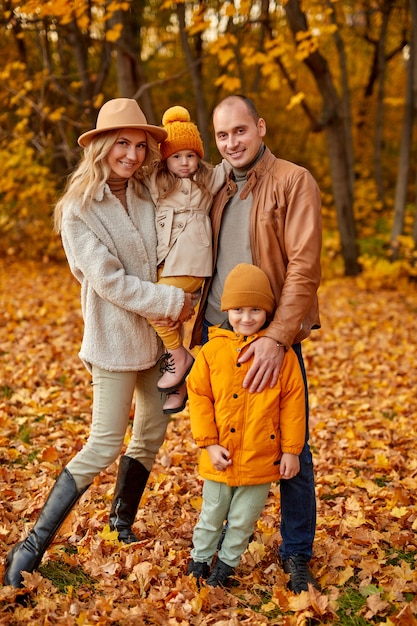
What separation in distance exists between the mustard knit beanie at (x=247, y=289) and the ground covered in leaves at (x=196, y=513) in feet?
4.42

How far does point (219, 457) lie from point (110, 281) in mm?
953

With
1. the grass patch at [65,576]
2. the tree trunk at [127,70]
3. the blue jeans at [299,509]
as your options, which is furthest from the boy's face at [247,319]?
the tree trunk at [127,70]

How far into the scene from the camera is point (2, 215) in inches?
588

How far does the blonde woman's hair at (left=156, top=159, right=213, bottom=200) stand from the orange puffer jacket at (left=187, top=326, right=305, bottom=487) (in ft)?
2.57

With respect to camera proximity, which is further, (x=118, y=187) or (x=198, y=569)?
(x=118, y=187)

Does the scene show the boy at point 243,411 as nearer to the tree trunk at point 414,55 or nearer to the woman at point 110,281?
the woman at point 110,281

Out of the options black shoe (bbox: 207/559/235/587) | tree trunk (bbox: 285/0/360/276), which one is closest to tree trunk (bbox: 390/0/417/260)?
tree trunk (bbox: 285/0/360/276)

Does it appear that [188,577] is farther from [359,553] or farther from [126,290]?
[126,290]

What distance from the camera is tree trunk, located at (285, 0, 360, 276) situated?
38.0 feet

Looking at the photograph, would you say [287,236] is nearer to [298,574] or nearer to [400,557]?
[298,574]

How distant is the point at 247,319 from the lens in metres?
3.06

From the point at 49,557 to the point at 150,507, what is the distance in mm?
896

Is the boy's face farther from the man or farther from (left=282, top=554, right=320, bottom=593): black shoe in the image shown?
(left=282, top=554, right=320, bottom=593): black shoe

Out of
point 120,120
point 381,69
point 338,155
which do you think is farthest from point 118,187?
point 381,69
